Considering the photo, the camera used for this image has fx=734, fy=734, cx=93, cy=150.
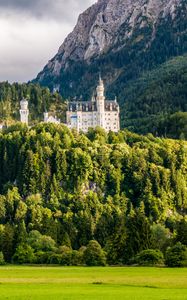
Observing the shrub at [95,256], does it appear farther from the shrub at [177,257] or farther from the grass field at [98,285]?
the grass field at [98,285]

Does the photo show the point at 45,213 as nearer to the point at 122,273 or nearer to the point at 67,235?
the point at 67,235

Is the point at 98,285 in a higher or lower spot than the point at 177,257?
lower

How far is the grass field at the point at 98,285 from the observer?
206 feet

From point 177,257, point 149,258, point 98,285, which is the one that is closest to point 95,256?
point 149,258

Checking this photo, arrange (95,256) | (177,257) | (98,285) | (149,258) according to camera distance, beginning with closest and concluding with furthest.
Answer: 1. (98,285)
2. (177,257)
3. (149,258)
4. (95,256)

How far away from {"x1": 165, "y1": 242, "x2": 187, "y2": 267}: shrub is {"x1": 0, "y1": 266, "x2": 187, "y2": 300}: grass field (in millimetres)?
10541

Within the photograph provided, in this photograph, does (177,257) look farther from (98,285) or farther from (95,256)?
(98,285)

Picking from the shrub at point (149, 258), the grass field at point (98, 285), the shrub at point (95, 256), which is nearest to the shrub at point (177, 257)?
the shrub at point (149, 258)

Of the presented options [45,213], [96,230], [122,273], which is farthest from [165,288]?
[45,213]

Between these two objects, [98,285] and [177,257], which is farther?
[177,257]

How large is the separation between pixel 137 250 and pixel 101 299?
220ft

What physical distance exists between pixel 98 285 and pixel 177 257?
122 ft

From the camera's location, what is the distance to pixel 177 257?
110 m

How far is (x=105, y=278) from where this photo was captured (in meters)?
85.4
